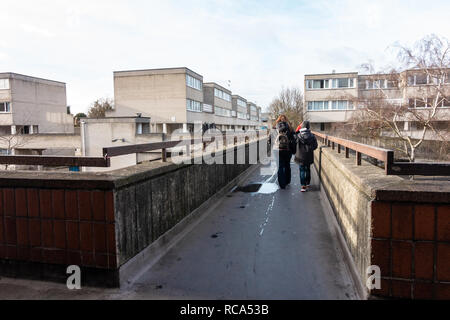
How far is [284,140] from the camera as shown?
8562mm

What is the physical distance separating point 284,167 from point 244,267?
5.29 meters

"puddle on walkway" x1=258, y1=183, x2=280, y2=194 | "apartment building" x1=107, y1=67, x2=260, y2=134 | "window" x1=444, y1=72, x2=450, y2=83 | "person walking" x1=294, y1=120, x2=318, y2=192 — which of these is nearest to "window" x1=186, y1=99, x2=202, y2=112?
"apartment building" x1=107, y1=67, x2=260, y2=134

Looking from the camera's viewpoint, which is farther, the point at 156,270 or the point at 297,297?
the point at 156,270

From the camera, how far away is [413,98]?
25.7 m

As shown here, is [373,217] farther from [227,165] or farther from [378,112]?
[378,112]

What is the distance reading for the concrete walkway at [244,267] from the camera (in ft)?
11.1

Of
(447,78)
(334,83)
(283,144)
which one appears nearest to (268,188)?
(283,144)

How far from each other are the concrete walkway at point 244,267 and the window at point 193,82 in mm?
47040

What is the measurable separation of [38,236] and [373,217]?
3.26m

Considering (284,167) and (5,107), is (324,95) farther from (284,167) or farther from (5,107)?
(284,167)

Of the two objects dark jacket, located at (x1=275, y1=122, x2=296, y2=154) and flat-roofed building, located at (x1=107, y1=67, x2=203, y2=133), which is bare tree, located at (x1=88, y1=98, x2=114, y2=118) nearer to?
flat-roofed building, located at (x1=107, y1=67, x2=203, y2=133)

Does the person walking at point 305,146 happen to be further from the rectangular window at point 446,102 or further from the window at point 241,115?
the window at point 241,115

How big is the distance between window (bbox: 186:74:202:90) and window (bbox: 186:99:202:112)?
7.56 feet
